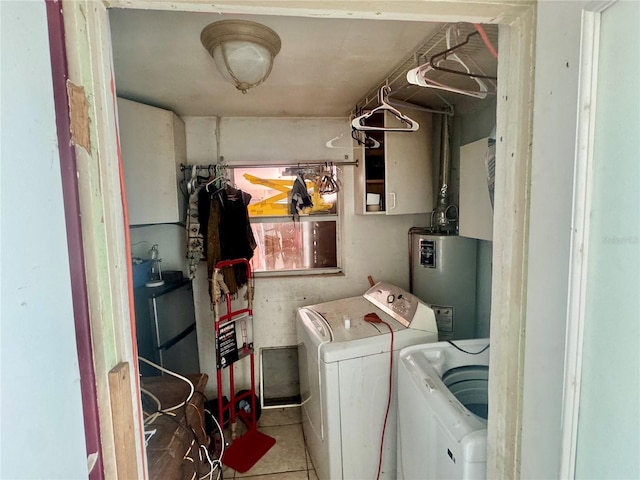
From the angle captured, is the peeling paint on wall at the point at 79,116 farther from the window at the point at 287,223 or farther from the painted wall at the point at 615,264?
the window at the point at 287,223

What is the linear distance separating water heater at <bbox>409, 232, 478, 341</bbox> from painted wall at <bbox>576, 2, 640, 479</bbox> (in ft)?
5.46

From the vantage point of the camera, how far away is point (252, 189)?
2.86 m

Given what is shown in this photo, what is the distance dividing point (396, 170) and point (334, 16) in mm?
1698

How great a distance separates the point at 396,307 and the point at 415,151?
1.09 meters

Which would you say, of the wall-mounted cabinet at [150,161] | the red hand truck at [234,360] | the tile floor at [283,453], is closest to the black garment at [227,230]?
the red hand truck at [234,360]

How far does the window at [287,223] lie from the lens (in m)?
2.85

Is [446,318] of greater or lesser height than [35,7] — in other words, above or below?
below

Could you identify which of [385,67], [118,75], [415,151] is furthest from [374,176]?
[118,75]

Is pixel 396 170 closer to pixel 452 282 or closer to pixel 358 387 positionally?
pixel 452 282

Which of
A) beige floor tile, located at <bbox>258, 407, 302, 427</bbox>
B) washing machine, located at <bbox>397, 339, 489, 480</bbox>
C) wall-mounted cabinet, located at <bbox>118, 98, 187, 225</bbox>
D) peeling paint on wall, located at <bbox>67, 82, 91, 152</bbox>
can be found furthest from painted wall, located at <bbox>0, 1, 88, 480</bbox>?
beige floor tile, located at <bbox>258, 407, 302, 427</bbox>

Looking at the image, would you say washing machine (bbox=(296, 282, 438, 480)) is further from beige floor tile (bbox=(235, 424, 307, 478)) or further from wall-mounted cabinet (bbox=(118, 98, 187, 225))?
wall-mounted cabinet (bbox=(118, 98, 187, 225))

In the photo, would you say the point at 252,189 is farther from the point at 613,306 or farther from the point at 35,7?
the point at 613,306

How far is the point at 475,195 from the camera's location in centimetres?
164

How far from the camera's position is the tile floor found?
2221mm
